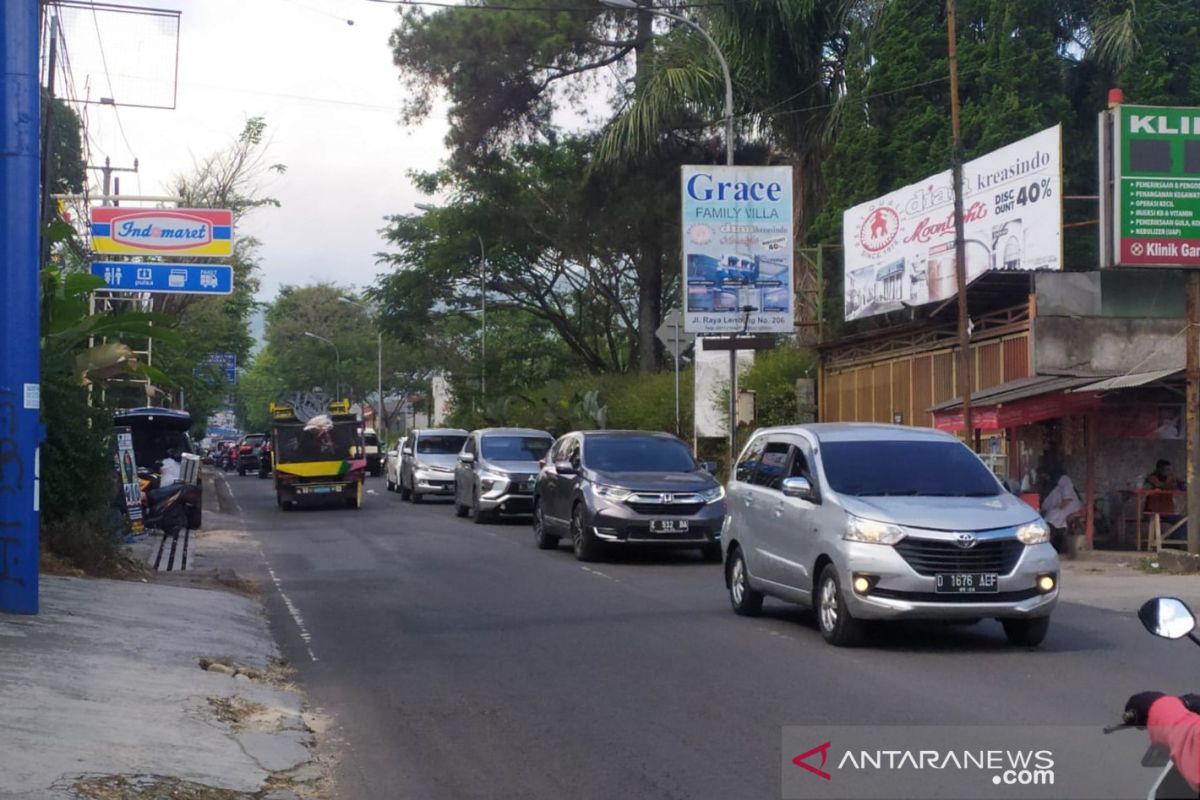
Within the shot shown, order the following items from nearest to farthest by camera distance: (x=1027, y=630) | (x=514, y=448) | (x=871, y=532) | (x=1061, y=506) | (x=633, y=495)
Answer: (x=871, y=532) → (x=1027, y=630) → (x=633, y=495) → (x=1061, y=506) → (x=514, y=448)

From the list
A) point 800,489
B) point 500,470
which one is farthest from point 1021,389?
point 800,489

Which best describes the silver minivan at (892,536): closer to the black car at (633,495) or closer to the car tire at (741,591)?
the car tire at (741,591)

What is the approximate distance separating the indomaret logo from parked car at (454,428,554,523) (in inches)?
324

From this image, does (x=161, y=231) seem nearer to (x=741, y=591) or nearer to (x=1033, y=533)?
(x=741, y=591)

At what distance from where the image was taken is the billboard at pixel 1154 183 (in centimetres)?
1958

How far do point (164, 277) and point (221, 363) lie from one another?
86.3 ft

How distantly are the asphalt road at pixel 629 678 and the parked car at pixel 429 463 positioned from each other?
18.3 metres

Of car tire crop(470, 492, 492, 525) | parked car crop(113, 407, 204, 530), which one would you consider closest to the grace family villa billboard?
car tire crop(470, 492, 492, 525)

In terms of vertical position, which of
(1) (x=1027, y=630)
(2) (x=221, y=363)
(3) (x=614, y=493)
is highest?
(2) (x=221, y=363)

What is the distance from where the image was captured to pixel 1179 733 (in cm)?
372

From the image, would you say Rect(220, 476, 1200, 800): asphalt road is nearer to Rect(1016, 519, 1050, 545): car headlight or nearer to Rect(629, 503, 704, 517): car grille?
Rect(1016, 519, 1050, 545): car headlight

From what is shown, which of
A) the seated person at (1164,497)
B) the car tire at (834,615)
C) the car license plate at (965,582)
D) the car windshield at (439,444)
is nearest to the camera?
the car license plate at (965,582)

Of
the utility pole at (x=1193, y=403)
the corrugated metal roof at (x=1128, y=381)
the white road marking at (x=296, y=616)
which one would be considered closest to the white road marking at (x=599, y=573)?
the white road marking at (x=296, y=616)

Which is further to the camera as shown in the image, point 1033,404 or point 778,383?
point 778,383
